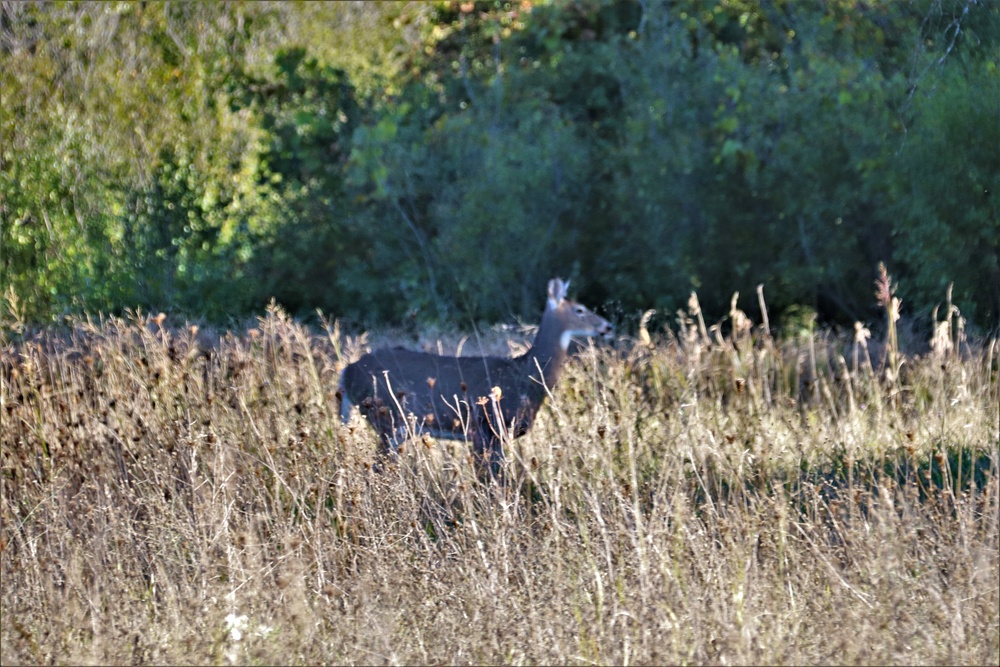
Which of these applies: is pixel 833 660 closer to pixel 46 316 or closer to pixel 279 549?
pixel 279 549

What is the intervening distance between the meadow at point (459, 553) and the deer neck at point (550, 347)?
1.66m

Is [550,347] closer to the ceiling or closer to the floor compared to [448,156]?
closer to the floor

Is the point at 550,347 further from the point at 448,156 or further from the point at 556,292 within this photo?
the point at 448,156

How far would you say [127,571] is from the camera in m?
4.93

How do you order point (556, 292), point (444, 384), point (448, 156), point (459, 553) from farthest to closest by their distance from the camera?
point (448, 156), point (556, 292), point (444, 384), point (459, 553)

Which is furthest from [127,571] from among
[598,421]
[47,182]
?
[47,182]

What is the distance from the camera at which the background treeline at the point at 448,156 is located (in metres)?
12.2

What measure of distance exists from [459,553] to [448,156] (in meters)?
10.2

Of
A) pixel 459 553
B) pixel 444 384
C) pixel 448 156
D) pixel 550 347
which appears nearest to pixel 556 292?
pixel 550 347

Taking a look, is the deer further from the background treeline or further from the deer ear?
the background treeline

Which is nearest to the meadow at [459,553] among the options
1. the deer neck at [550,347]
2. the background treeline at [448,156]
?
the deer neck at [550,347]

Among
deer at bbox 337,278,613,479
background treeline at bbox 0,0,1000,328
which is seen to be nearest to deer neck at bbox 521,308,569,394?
deer at bbox 337,278,613,479

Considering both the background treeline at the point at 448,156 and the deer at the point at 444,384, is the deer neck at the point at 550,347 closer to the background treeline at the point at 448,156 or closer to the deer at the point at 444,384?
the deer at the point at 444,384

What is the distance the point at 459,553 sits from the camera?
4.79 m
